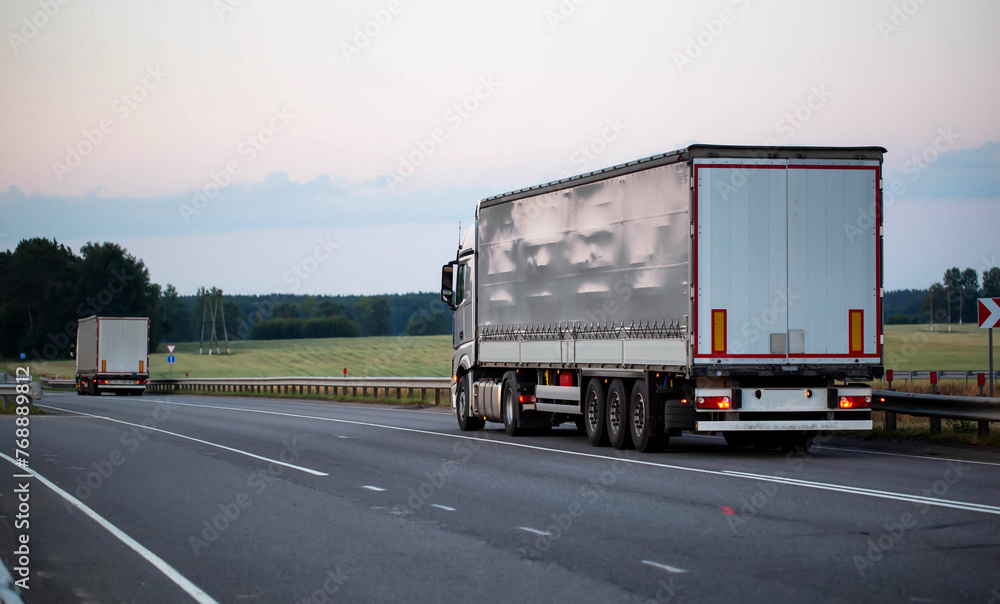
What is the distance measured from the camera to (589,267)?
1827 cm

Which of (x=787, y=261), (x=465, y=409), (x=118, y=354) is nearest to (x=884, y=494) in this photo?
(x=787, y=261)

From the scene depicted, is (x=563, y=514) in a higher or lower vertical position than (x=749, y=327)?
lower

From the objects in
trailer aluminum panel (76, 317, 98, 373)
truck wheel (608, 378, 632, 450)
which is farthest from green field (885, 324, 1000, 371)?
truck wheel (608, 378, 632, 450)

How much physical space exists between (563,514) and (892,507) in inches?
116

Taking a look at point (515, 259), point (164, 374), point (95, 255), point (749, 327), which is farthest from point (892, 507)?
point (95, 255)

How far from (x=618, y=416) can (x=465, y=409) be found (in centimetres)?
622

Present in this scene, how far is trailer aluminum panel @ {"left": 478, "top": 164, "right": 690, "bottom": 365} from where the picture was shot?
52.4 feet

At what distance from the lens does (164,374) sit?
291 ft

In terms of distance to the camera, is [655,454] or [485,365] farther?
[485,365]

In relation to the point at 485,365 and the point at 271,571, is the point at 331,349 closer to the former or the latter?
the point at 485,365

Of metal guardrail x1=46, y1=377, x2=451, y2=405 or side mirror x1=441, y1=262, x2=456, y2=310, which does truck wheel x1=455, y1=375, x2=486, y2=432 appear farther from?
metal guardrail x1=46, y1=377, x2=451, y2=405

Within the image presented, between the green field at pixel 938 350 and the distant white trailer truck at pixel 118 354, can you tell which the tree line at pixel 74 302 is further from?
the green field at pixel 938 350

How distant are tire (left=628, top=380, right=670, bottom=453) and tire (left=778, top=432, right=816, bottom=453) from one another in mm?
1860

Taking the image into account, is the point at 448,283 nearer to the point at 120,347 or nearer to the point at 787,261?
the point at 787,261
